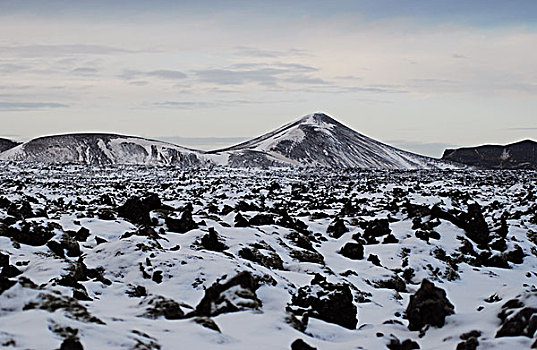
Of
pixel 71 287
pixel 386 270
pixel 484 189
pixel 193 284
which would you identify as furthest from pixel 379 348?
pixel 484 189

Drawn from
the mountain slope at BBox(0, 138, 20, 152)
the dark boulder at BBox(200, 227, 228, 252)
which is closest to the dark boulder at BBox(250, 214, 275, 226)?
the dark boulder at BBox(200, 227, 228, 252)

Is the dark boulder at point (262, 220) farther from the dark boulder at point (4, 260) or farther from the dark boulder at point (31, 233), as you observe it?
the dark boulder at point (4, 260)

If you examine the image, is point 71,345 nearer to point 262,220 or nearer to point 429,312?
point 429,312

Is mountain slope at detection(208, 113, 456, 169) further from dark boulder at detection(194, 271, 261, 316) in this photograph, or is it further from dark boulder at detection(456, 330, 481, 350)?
dark boulder at detection(456, 330, 481, 350)

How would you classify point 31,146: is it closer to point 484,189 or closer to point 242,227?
point 484,189

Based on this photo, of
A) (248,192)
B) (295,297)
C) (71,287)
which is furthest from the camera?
(248,192)

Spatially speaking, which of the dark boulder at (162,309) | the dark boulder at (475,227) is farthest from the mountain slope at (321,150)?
the dark boulder at (162,309)

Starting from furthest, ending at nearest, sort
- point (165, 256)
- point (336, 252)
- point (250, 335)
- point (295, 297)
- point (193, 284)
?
point (336, 252) < point (165, 256) < point (193, 284) < point (295, 297) < point (250, 335)
